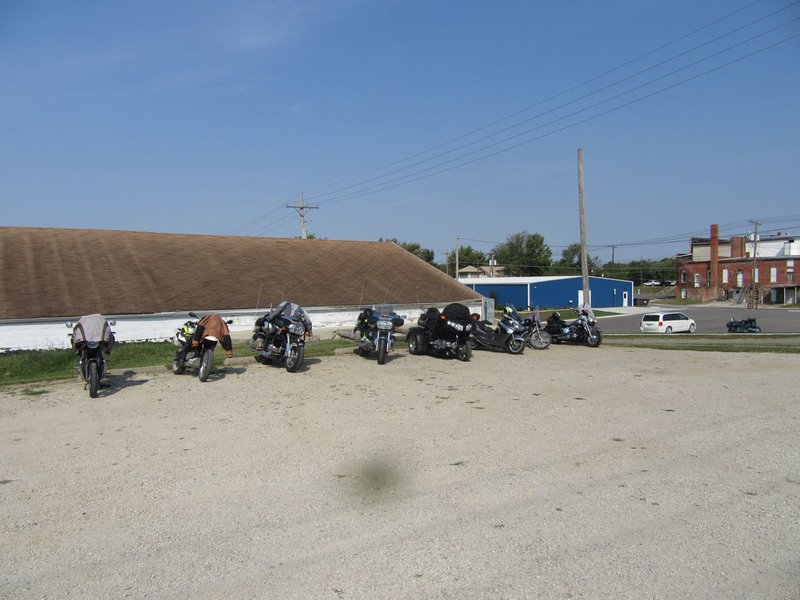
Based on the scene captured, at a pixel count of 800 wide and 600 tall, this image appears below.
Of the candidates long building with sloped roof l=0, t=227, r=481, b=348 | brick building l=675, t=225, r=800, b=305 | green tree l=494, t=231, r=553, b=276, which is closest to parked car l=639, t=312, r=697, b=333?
long building with sloped roof l=0, t=227, r=481, b=348

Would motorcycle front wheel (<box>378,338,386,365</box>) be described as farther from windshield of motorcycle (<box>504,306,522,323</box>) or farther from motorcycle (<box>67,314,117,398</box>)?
motorcycle (<box>67,314,117,398</box>)

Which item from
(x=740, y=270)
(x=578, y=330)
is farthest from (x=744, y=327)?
(x=740, y=270)

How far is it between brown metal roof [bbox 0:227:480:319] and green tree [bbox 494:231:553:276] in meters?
84.0

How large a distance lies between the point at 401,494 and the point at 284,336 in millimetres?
7358

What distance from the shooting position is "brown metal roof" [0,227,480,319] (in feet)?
76.6

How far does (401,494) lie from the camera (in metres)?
5.47

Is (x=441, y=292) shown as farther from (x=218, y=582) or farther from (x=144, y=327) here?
(x=218, y=582)

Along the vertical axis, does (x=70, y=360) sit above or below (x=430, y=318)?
below

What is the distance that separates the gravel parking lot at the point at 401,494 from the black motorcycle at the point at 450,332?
404 cm

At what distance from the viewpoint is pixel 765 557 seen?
4.23m

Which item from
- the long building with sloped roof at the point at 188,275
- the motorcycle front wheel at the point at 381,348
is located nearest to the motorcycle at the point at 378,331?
the motorcycle front wheel at the point at 381,348

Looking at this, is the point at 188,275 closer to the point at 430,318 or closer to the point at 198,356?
the point at 430,318

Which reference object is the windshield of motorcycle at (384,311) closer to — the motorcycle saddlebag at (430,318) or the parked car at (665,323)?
the motorcycle saddlebag at (430,318)

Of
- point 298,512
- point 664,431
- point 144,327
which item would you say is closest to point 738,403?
point 664,431
